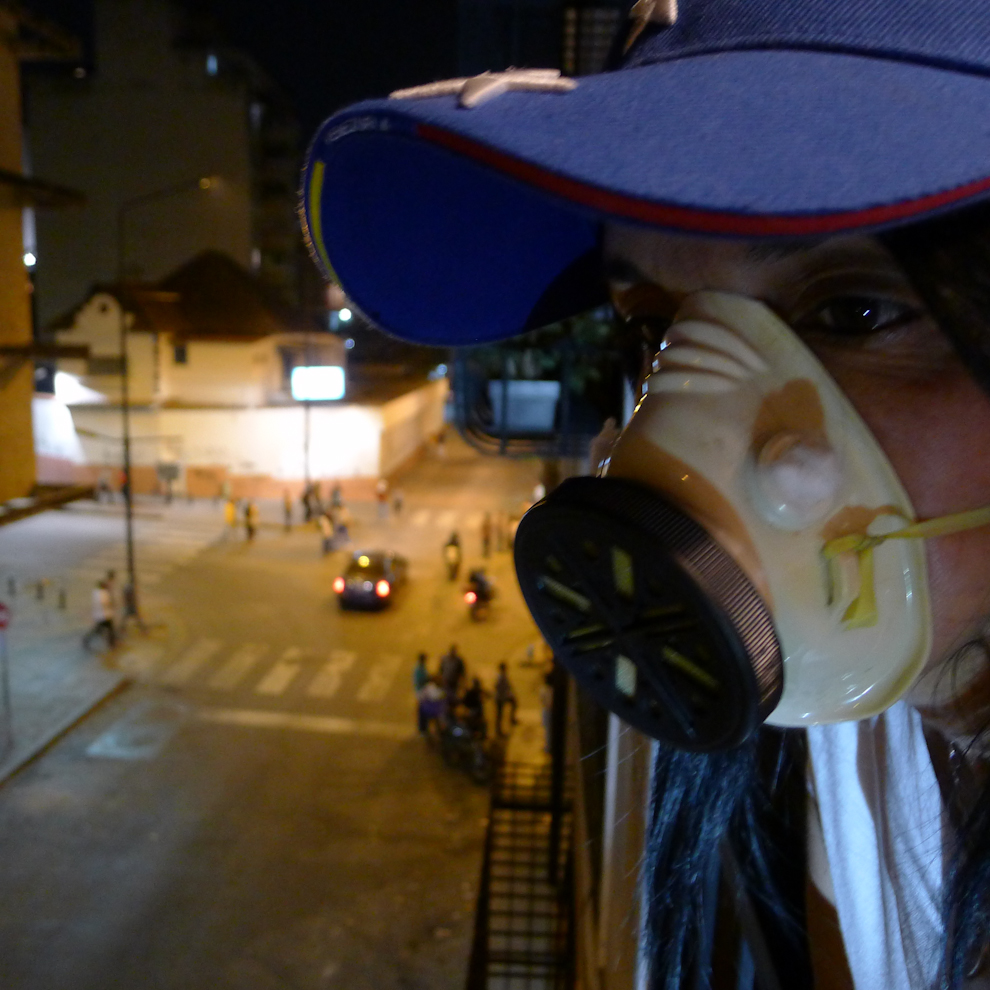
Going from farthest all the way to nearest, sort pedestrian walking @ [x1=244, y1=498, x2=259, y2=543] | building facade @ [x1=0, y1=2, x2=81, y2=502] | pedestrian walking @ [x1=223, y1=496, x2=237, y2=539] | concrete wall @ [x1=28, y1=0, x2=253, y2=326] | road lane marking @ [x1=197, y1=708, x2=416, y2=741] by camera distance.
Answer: concrete wall @ [x1=28, y1=0, x2=253, y2=326]
pedestrian walking @ [x1=223, y1=496, x2=237, y2=539]
pedestrian walking @ [x1=244, y1=498, x2=259, y2=543]
building facade @ [x1=0, y1=2, x2=81, y2=502]
road lane marking @ [x1=197, y1=708, x2=416, y2=741]

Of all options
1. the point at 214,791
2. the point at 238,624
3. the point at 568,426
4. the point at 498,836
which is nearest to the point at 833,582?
the point at 568,426

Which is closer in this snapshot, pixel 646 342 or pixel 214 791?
pixel 646 342

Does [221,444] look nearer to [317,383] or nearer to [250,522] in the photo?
[317,383]

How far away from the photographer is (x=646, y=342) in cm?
127

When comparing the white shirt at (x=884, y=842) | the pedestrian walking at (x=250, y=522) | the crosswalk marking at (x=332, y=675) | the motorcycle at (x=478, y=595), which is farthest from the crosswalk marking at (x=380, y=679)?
the white shirt at (x=884, y=842)

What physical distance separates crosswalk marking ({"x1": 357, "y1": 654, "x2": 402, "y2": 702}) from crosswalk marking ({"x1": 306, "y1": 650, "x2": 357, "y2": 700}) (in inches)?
17.0

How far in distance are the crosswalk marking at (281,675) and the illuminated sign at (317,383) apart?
1236 cm

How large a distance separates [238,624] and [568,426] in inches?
534

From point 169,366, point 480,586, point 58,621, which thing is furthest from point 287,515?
point 480,586

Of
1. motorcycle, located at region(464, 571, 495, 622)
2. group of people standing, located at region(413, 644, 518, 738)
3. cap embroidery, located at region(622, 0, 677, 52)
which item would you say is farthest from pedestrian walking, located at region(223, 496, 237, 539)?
cap embroidery, located at region(622, 0, 677, 52)

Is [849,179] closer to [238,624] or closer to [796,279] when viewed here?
[796,279]

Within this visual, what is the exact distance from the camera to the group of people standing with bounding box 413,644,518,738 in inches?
450

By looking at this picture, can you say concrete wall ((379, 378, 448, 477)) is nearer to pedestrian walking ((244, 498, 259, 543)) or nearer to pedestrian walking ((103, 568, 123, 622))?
pedestrian walking ((244, 498, 259, 543))

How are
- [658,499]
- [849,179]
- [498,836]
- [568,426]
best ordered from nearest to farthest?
[849,179] → [658,499] → [568,426] → [498,836]
